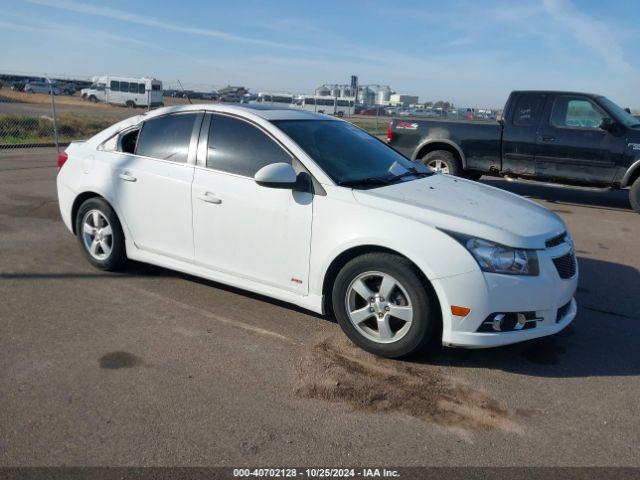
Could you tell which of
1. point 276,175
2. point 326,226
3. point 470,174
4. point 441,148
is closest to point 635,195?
point 470,174

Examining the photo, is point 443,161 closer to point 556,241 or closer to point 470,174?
point 470,174

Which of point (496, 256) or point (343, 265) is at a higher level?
point (496, 256)

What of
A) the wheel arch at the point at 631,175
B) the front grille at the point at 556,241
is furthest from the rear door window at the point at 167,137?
the wheel arch at the point at 631,175

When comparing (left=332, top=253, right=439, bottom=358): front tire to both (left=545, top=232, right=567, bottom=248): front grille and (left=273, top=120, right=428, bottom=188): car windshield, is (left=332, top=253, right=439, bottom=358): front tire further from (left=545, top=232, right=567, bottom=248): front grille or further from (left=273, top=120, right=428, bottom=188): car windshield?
(left=545, top=232, right=567, bottom=248): front grille

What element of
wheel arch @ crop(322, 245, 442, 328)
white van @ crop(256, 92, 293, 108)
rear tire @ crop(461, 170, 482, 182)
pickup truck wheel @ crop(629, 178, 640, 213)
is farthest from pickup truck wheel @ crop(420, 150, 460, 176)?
white van @ crop(256, 92, 293, 108)

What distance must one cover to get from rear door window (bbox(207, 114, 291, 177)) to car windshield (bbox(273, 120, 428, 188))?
18cm

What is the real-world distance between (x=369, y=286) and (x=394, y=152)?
→ 1.81 m

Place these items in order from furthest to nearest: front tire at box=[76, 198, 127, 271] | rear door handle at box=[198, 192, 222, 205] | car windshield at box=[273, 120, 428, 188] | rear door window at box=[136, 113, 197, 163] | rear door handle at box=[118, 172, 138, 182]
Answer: front tire at box=[76, 198, 127, 271] < rear door handle at box=[118, 172, 138, 182] < rear door window at box=[136, 113, 197, 163] < rear door handle at box=[198, 192, 222, 205] < car windshield at box=[273, 120, 428, 188]

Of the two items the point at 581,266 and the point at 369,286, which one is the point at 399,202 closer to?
the point at 369,286

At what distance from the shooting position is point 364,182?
4234mm

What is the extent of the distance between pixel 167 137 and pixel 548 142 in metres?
6.88

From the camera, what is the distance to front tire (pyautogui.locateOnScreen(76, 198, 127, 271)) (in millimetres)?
5168

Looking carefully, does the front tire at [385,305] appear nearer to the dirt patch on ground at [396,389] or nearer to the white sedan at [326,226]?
the white sedan at [326,226]

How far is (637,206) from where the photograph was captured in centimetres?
912
